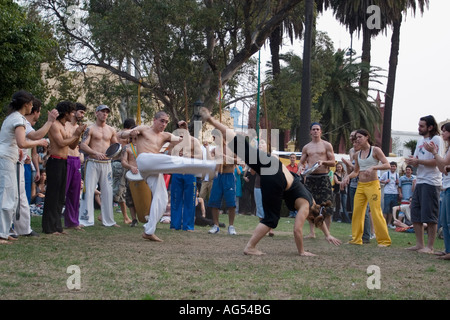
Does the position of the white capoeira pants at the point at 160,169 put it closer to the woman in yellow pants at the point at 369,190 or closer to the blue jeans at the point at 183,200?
the blue jeans at the point at 183,200

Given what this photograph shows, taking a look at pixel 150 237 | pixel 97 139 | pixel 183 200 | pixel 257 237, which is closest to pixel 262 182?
pixel 257 237

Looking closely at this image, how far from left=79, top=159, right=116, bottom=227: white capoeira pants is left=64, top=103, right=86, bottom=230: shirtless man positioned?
0.69m

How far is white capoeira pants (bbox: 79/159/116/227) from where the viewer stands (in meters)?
11.5

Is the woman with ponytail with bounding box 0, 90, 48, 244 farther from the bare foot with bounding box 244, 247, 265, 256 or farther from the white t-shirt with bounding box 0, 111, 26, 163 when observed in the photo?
the bare foot with bounding box 244, 247, 265, 256

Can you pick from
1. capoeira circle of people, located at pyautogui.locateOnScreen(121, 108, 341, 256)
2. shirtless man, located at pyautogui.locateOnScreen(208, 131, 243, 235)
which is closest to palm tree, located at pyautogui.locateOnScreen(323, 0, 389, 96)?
shirtless man, located at pyautogui.locateOnScreen(208, 131, 243, 235)

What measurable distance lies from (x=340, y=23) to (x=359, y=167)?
93.9 feet

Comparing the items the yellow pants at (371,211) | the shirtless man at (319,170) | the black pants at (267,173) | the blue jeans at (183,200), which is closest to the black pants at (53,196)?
the blue jeans at (183,200)

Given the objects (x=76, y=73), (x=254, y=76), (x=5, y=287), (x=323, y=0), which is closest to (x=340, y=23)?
(x=323, y=0)

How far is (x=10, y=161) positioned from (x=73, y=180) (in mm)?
2302

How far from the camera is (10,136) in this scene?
8.35 m

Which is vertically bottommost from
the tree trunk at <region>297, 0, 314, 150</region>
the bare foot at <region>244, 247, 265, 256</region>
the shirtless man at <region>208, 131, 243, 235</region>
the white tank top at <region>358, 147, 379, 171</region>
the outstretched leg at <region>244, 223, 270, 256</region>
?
the bare foot at <region>244, 247, 265, 256</region>

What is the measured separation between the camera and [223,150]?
11.6 m

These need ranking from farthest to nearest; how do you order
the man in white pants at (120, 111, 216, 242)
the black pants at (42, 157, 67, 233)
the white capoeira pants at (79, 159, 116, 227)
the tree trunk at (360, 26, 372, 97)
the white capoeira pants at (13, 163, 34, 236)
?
the tree trunk at (360, 26, 372, 97)
the white capoeira pants at (79, 159, 116, 227)
the black pants at (42, 157, 67, 233)
the white capoeira pants at (13, 163, 34, 236)
the man in white pants at (120, 111, 216, 242)
